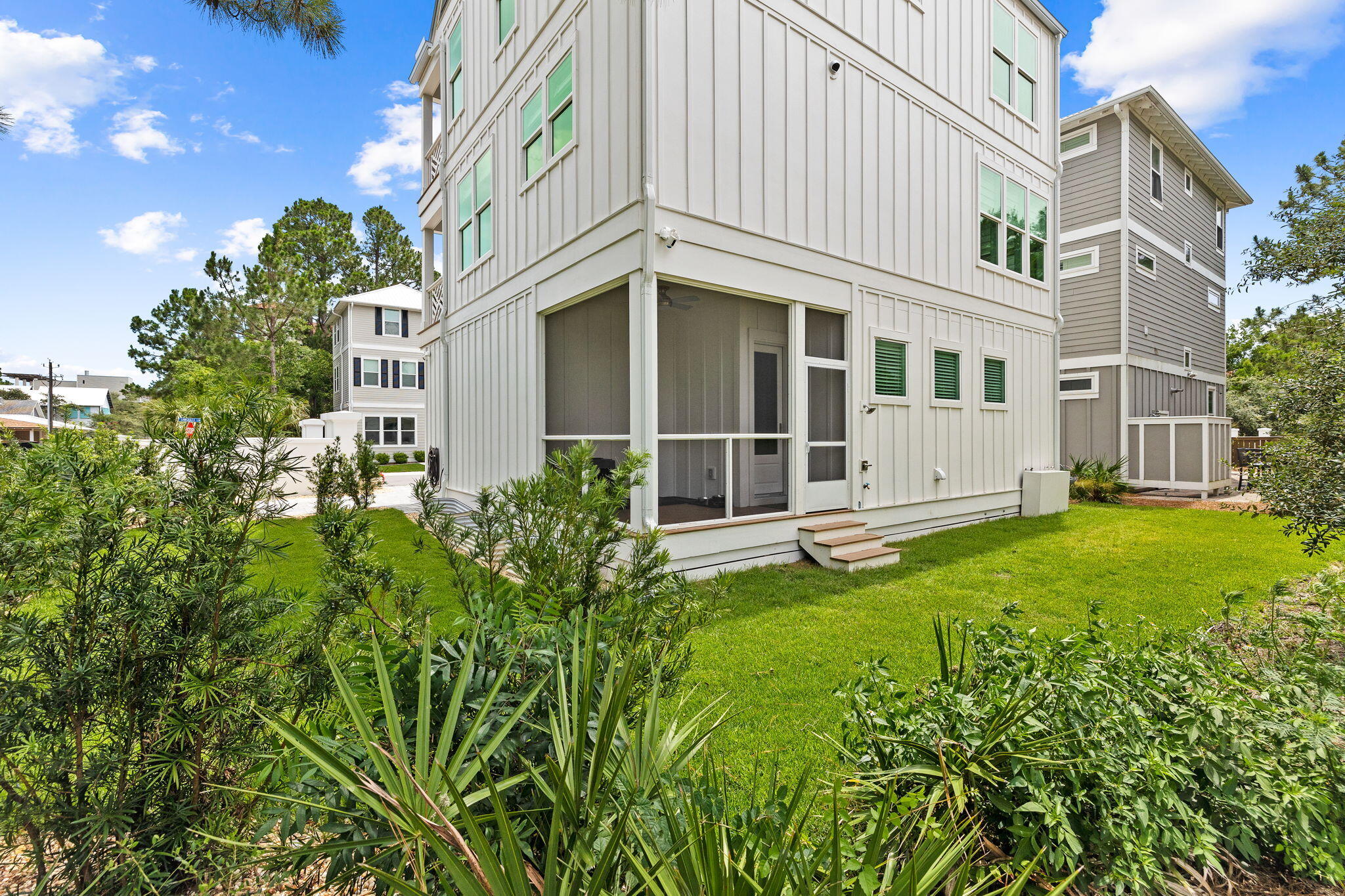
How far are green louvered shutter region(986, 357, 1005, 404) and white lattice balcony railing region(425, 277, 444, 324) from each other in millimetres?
9940

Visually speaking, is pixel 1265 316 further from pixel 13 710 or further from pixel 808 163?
pixel 13 710

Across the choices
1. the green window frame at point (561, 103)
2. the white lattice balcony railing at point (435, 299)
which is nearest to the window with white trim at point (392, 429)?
the white lattice balcony railing at point (435, 299)

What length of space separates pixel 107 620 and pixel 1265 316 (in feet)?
72.2

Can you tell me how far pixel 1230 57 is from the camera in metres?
18.1

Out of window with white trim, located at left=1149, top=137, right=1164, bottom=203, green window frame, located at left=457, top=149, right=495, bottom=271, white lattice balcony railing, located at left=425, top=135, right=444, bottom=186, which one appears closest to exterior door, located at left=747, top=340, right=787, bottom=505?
green window frame, located at left=457, top=149, right=495, bottom=271

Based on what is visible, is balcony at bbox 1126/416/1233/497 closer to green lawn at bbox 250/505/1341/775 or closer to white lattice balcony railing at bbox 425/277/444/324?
green lawn at bbox 250/505/1341/775

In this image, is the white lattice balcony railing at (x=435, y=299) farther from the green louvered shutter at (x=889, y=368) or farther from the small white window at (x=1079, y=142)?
the small white window at (x=1079, y=142)

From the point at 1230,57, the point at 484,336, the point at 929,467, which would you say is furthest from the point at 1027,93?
the point at 1230,57

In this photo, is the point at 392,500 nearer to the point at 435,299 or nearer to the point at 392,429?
the point at 435,299

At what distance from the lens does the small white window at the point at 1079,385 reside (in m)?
14.0

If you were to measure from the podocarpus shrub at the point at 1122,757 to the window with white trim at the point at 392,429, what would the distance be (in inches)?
1149

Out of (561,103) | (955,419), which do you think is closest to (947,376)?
(955,419)

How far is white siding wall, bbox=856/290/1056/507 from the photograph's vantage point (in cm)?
775

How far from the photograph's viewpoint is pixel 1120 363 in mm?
13422
